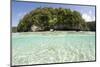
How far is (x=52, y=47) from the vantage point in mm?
2836

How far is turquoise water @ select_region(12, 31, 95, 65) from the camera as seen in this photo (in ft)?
8.77

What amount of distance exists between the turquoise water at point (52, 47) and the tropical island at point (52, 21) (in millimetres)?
67

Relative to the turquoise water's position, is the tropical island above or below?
above

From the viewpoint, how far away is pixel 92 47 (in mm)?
3061

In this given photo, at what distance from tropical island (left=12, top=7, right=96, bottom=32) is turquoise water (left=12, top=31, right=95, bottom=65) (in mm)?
67

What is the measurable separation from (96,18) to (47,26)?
2.54ft

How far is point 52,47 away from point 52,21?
348 millimetres

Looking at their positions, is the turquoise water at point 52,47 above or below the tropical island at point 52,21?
below

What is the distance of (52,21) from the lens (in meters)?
2.84

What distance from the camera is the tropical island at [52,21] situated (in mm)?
2715

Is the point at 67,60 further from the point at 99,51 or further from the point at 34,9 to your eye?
the point at 34,9

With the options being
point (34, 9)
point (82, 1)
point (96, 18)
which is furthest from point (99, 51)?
point (34, 9)

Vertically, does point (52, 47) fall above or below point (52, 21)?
below

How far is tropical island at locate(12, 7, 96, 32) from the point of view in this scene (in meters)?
2.71
